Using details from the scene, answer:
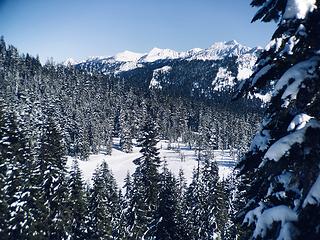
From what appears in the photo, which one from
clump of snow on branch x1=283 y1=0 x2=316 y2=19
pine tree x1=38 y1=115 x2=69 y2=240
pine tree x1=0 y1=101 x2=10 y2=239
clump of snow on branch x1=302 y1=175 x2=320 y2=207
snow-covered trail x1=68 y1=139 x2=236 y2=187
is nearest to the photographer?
clump of snow on branch x1=302 y1=175 x2=320 y2=207

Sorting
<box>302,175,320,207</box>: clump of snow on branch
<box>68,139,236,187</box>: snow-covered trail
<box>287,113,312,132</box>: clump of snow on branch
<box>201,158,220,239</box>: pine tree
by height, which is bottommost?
<box>68,139,236,187</box>: snow-covered trail

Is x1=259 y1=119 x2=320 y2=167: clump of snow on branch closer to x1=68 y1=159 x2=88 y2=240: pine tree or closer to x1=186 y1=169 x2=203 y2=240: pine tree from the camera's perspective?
x1=68 y1=159 x2=88 y2=240: pine tree

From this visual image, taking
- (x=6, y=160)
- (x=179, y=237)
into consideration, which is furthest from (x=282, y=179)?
(x=6, y=160)

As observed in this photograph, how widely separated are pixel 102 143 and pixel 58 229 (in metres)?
133

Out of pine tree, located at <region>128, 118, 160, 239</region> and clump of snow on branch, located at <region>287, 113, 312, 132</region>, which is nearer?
clump of snow on branch, located at <region>287, 113, 312, 132</region>

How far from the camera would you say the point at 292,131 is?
635 centimetres

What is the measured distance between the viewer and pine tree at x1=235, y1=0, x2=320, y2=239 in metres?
6.08

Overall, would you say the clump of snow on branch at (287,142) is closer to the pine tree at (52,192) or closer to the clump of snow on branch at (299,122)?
the clump of snow on branch at (299,122)

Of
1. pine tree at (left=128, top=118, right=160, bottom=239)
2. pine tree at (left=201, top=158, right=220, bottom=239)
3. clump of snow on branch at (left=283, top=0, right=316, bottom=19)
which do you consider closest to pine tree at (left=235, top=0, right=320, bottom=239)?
clump of snow on branch at (left=283, top=0, right=316, bottom=19)

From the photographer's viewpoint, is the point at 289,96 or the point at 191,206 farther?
the point at 191,206

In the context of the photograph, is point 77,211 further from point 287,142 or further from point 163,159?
point 163,159

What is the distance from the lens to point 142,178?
3650cm

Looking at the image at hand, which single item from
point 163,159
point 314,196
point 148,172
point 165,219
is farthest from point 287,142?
point 163,159

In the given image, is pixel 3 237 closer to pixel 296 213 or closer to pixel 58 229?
pixel 58 229
